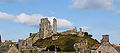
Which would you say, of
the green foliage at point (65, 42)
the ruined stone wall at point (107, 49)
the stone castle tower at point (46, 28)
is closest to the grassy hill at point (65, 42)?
the green foliage at point (65, 42)

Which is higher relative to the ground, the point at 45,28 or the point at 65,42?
the point at 45,28

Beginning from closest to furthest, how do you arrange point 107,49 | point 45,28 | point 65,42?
1. point 107,49
2. point 65,42
3. point 45,28

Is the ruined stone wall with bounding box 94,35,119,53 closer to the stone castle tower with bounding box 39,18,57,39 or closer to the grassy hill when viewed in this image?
the grassy hill

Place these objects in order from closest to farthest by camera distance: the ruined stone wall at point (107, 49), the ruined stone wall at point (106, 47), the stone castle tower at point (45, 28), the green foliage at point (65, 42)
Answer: the ruined stone wall at point (106, 47) < the ruined stone wall at point (107, 49) < the green foliage at point (65, 42) < the stone castle tower at point (45, 28)

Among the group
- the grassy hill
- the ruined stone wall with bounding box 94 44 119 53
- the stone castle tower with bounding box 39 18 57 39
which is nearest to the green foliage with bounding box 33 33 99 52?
the grassy hill

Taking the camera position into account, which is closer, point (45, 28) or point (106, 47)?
point (106, 47)

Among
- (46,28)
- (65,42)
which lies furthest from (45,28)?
(65,42)

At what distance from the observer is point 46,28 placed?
119 meters

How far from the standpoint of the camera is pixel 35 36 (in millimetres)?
123500

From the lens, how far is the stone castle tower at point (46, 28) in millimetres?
118500

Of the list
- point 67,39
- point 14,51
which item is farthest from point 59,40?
point 14,51

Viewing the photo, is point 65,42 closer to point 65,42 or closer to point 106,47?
point 65,42

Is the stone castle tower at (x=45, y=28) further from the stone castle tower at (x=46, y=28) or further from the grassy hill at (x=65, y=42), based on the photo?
the grassy hill at (x=65, y=42)

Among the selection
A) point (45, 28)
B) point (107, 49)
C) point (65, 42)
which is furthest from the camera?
point (45, 28)
